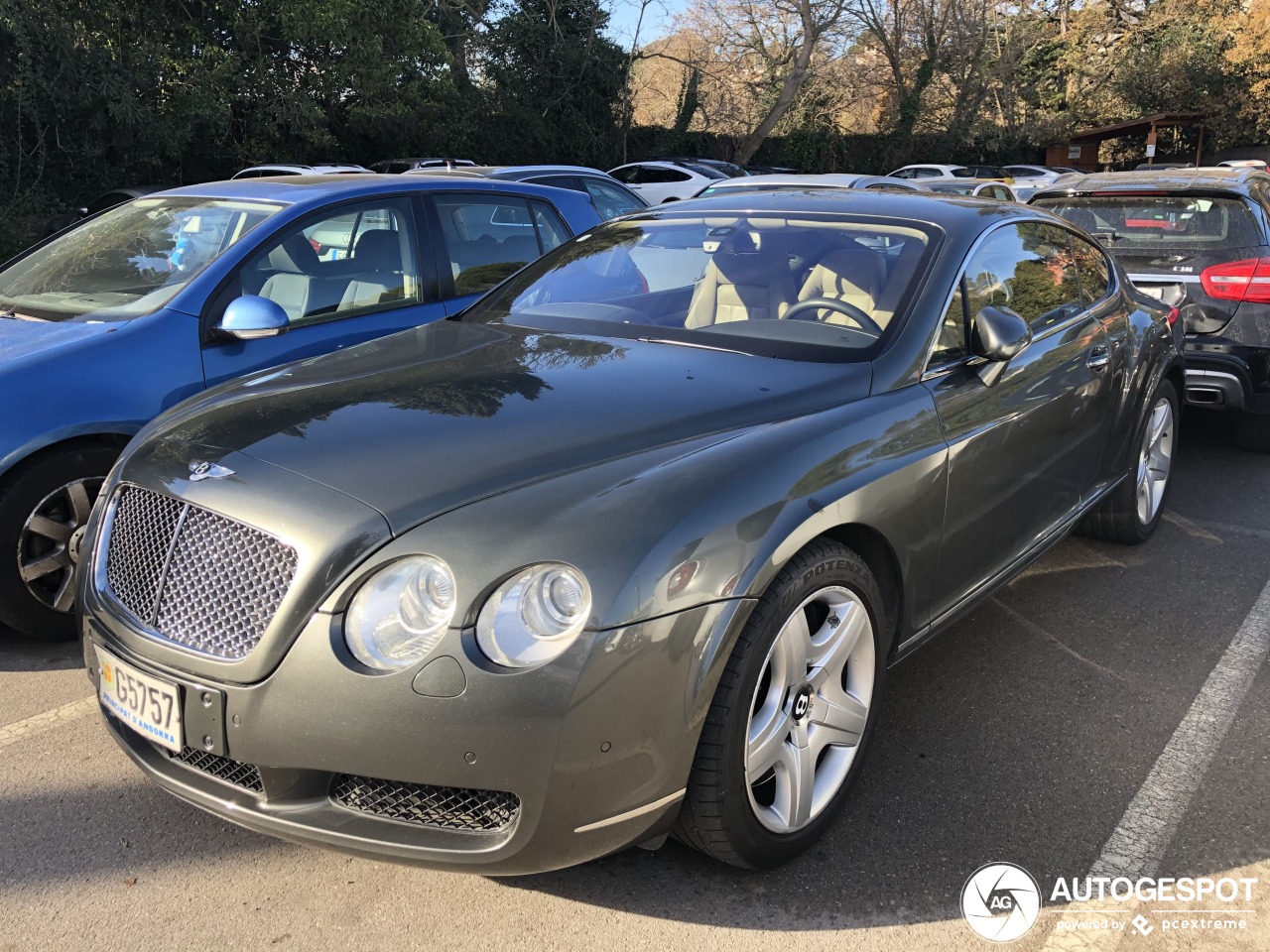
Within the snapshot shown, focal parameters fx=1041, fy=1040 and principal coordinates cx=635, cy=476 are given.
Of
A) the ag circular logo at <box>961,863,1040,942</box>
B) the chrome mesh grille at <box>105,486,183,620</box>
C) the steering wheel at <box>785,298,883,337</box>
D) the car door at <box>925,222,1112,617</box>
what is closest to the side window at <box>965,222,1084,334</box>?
the car door at <box>925,222,1112,617</box>

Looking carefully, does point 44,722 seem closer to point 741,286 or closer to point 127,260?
point 127,260

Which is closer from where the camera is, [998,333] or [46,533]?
[998,333]

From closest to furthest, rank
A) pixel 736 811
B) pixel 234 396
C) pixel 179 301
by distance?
1. pixel 736 811
2. pixel 234 396
3. pixel 179 301

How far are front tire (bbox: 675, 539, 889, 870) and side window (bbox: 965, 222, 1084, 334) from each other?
1237 mm

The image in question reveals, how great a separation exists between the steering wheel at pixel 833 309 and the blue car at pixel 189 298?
6.43 ft

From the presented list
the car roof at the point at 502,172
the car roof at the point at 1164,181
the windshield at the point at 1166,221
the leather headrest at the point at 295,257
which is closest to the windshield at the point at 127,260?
the leather headrest at the point at 295,257

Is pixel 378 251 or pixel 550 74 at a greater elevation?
pixel 550 74

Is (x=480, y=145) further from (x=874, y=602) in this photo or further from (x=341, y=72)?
(x=874, y=602)

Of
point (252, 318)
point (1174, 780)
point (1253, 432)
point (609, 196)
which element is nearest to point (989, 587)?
point (1174, 780)

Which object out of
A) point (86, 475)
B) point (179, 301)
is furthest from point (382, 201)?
point (86, 475)

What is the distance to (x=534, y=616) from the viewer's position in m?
2.05

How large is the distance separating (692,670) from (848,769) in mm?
804

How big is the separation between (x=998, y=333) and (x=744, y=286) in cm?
81

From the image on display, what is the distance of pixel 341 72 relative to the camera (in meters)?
19.6
